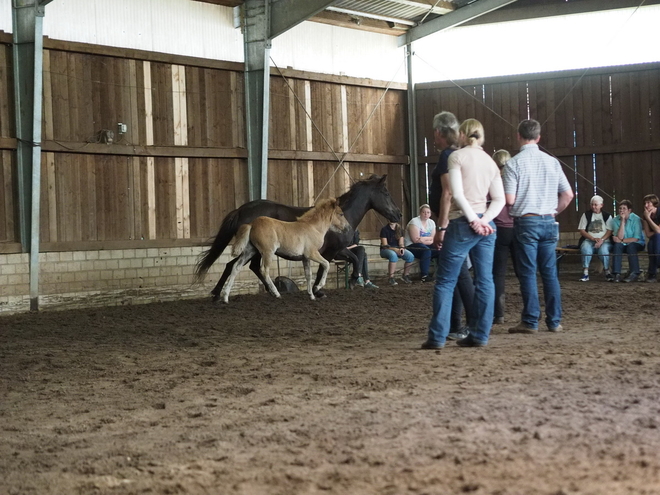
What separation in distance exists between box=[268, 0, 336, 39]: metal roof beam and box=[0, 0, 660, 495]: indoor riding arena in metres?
0.05

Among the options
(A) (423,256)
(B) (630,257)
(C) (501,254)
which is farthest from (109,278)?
(B) (630,257)

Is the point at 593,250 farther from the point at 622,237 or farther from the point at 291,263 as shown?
the point at 291,263

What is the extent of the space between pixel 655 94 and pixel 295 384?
41.0ft

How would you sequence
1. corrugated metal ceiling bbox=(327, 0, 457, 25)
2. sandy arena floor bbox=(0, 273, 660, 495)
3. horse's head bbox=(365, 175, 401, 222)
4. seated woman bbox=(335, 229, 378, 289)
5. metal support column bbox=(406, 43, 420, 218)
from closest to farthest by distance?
sandy arena floor bbox=(0, 273, 660, 495) < horse's head bbox=(365, 175, 401, 222) < seated woman bbox=(335, 229, 378, 289) < corrugated metal ceiling bbox=(327, 0, 457, 25) < metal support column bbox=(406, 43, 420, 218)

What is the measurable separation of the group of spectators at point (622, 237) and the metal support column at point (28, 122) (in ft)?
26.3

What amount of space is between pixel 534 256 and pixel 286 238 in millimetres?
4943

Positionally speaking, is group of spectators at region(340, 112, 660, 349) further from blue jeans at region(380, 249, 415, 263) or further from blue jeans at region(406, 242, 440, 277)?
blue jeans at region(406, 242, 440, 277)

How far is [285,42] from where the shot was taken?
48.9ft

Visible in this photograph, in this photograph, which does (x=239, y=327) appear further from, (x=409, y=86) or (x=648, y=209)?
(x=409, y=86)

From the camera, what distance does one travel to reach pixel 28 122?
38.3ft

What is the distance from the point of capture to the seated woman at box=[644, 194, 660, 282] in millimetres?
13242

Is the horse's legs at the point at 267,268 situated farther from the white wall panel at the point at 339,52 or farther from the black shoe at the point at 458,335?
the white wall panel at the point at 339,52

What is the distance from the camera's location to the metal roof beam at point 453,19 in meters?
14.8

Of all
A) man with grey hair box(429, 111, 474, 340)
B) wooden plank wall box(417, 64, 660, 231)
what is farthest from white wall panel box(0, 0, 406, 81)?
man with grey hair box(429, 111, 474, 340)
